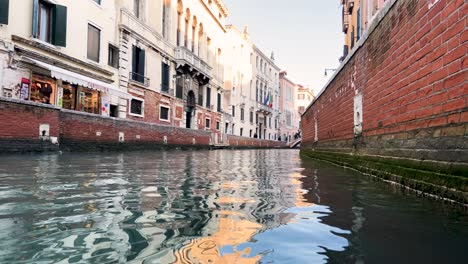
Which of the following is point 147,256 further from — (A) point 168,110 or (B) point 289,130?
(B) point 289,130

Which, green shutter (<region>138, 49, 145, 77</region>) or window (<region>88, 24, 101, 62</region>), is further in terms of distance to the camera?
green shutter (<region>138, 49, 145, 77</region>)

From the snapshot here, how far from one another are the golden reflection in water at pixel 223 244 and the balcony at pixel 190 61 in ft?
82.5

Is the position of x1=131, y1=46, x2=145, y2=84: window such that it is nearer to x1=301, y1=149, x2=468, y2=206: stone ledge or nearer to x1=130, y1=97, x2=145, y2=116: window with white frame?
x1=130, y1=97, x2=145, y2=116: window with white frame

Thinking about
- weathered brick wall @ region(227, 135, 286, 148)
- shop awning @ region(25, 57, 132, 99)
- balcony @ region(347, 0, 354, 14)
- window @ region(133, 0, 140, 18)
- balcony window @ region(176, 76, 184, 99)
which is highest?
balcony @ region(347, 0, 354, 14)

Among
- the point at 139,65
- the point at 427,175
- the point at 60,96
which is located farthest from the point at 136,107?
the point at 427,175

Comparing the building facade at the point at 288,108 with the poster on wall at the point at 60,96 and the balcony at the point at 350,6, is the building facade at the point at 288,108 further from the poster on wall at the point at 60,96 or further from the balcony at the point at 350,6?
the poster on wall at the point at 60,96

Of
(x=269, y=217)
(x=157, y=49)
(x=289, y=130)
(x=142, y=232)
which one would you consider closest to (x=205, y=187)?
(x=269, y=217)

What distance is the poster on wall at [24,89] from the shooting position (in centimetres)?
1310

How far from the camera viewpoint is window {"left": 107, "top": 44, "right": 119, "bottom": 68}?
19439 millimetres

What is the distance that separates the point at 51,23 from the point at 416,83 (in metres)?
14.9

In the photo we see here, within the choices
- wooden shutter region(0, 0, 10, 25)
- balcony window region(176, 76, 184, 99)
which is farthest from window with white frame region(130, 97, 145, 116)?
wooden shutter region(0, 0, 10, 25)

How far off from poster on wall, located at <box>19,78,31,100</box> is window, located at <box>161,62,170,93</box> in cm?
1144

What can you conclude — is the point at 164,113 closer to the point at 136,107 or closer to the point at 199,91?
the point at 136,107

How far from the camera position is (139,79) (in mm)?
21609
